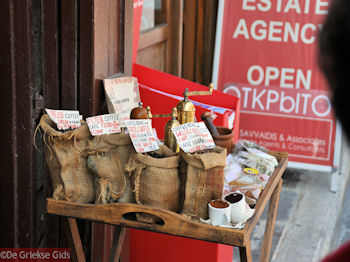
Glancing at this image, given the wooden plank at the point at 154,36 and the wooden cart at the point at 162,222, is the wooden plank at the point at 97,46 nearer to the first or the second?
the wooden cart at the point at 162,222

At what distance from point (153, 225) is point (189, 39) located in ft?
10.7

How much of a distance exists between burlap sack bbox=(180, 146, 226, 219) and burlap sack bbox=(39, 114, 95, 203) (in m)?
0.35

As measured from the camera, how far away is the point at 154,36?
4.05 m

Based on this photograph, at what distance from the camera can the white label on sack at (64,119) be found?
1.87m

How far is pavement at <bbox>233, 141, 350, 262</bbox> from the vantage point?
3.26 m

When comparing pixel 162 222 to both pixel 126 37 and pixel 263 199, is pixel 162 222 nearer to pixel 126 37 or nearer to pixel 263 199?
pixel 263 199

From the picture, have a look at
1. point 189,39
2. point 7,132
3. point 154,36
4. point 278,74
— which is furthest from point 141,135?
point 189,39

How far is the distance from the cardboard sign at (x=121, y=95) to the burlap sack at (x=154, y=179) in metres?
0.45

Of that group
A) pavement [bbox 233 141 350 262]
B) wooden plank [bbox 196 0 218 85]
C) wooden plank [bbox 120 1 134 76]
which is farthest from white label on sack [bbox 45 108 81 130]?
wooden plank [bbox 196 0 218 85]

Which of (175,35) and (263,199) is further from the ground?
(175,35)

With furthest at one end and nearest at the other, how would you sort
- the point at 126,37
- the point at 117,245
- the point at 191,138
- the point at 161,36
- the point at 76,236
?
1. the point at 161,36
2. the point at 126,37
3. the point at 117,245
4. the point at 76,236
5. the point at 191,138

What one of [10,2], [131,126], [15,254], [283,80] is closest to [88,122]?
[131,126]

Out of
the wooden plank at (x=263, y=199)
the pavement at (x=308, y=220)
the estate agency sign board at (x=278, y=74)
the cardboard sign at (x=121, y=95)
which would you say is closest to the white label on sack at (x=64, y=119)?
the cardboard sign at (x=121, y=95)

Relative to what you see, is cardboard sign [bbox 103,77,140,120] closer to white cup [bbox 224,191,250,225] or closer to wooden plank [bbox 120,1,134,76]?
wooden plank [bbox 120,1,134,76]
